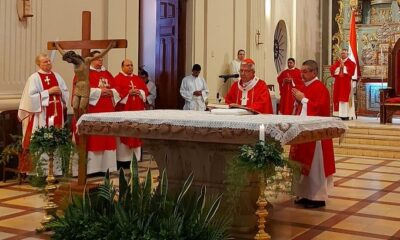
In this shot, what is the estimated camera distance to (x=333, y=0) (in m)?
20.0

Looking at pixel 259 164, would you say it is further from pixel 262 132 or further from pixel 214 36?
pixel 214 36

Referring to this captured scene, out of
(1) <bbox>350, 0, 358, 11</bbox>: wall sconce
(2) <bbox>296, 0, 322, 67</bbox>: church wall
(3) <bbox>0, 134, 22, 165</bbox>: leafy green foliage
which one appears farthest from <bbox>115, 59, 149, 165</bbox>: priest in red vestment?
(1) <bbox>350, 0, 358, 11</bbox>: wall sconce

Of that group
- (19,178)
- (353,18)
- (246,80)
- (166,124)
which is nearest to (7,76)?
(19,178)

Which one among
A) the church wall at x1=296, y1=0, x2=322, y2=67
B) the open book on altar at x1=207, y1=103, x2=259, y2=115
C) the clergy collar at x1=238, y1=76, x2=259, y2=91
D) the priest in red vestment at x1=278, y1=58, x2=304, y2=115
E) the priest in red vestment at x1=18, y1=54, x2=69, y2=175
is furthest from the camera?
the church wall at x1=296, y1=0, x2=322, y2=67

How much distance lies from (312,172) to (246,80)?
48.9 inches

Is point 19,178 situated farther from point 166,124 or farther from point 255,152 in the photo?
point 255,152

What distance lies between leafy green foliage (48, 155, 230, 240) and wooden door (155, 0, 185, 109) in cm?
898

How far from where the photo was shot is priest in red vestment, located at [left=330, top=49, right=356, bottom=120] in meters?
15.7

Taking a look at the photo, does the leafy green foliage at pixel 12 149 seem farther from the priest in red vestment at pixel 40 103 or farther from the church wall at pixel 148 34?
the church wall at pixel 148 34

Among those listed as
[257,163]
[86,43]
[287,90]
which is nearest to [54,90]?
[86,43]

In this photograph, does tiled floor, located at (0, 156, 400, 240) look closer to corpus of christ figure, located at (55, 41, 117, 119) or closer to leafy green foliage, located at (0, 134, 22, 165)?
leafy green foliage, located at (0, 134, 22, 165)

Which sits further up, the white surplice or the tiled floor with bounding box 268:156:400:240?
the white surplice

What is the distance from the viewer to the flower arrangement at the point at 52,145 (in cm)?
545

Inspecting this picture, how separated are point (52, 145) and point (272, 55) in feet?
38.9
